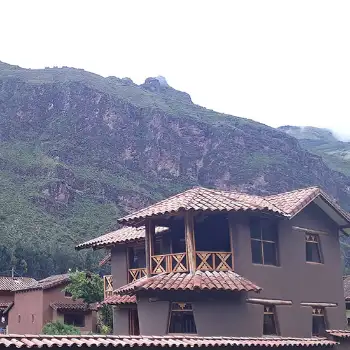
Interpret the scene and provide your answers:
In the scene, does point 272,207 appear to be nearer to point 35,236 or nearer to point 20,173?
point 35,236

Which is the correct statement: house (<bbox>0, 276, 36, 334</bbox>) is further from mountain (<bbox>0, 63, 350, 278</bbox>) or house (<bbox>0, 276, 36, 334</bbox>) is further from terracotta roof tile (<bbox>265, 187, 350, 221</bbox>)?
mountain (<bbox>0, 63, 350, 278</bbox>)

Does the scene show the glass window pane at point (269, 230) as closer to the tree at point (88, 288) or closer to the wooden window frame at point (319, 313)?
the wooden window frame at point (319, 313)

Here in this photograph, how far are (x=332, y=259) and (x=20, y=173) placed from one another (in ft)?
262

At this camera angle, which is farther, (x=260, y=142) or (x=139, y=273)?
(x=260, y=142)

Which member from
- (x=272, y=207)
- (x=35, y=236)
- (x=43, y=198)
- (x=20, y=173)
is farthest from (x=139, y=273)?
(x=20, y=173)

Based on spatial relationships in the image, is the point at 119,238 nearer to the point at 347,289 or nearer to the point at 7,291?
the point at 347,289

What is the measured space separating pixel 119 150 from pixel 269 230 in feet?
325

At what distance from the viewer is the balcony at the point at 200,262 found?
22719 millimetres

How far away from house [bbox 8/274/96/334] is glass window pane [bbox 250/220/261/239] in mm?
22694

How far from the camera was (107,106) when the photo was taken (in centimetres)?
12800

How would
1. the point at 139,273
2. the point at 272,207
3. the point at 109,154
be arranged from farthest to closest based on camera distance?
the point at 109,154, the point at 139,273, the point at 272,207

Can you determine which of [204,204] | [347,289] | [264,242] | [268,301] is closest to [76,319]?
[347,289]

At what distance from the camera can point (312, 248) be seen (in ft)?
89.1

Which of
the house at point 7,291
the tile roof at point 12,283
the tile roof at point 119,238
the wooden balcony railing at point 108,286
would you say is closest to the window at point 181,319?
the tile roof at point 119,238
